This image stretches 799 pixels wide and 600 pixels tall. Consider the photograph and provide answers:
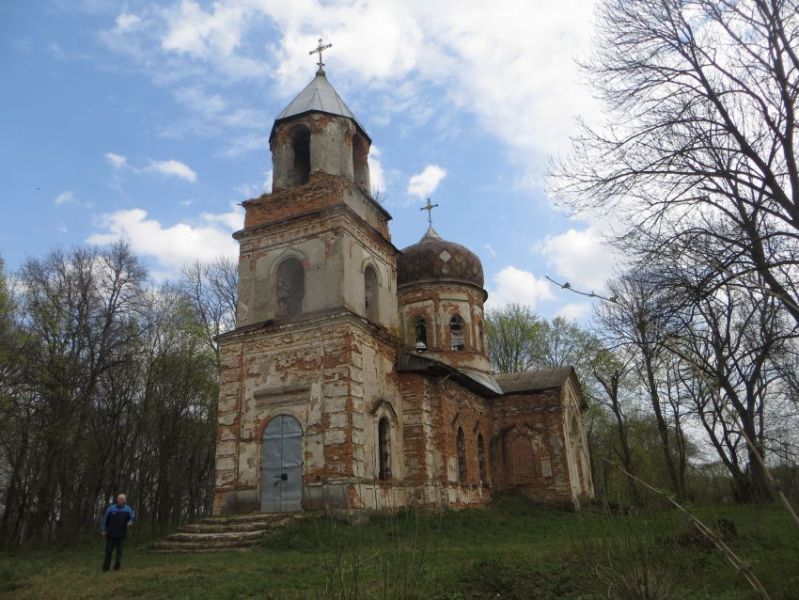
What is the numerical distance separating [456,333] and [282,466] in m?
11.3

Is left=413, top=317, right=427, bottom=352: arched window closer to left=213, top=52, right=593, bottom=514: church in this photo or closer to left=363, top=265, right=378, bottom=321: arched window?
left=213, top=52, right=593, bottom=514: church

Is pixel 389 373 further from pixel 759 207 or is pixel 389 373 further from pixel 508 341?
pixel 508 341

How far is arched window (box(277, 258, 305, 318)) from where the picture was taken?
17.0 meters

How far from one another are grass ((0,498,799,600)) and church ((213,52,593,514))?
2131 mm

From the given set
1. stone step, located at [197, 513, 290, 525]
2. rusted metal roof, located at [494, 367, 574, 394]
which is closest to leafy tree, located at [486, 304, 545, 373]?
rusted metal roof, located at [494, 367, 574, 394]

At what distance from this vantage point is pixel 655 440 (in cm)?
3070

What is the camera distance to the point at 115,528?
434 inches

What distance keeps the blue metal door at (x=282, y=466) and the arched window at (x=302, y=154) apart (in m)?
7.32

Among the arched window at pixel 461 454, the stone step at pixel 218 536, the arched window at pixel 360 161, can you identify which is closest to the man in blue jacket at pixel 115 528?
the stone step at pixel 218 536

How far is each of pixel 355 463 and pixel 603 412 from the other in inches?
1029

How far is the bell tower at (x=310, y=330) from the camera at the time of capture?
14531 millimetres

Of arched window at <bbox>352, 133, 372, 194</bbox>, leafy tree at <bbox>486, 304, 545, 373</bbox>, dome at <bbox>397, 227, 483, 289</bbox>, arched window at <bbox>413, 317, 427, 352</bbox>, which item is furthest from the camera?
leafy tree at <bbox>486, 304, 545, 373</bbox>

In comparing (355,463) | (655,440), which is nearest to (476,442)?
(355,463)

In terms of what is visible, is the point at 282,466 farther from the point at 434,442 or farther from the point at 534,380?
the point at 534,380
